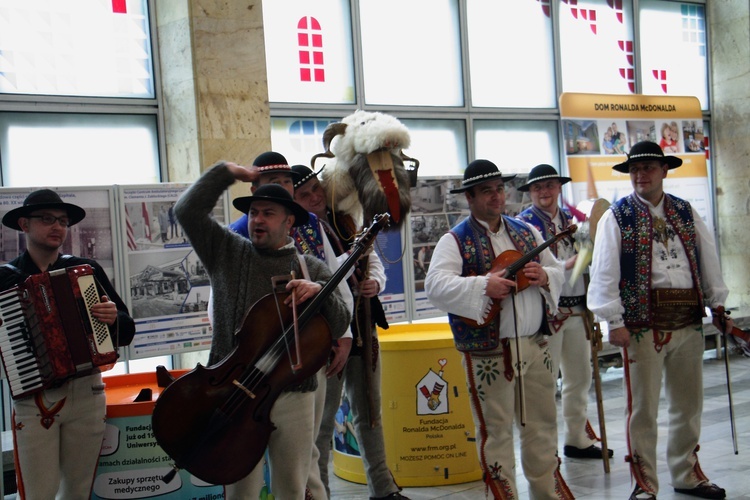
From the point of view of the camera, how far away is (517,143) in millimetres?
8391

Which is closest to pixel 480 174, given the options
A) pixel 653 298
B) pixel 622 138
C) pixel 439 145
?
pixel 653 298

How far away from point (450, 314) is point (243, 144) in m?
2.48

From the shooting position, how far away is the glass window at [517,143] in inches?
322

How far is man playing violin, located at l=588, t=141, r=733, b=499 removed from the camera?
170 inches

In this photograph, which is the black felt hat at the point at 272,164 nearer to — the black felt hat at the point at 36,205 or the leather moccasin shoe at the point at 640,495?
the black felt hat at the point at 36,205

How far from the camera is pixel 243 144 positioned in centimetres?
592

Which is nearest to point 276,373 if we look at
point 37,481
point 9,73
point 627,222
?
point 37,481

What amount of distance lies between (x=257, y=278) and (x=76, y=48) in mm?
3515

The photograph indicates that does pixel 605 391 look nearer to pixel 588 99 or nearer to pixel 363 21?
pixel 588 99

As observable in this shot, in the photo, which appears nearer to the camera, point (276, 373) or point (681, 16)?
point (276, 373)

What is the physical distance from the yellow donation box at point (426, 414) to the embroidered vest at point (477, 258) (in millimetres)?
881

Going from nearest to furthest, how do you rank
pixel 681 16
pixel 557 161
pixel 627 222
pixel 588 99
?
pixel 627 222, pixel 588 99, pixel 557 161, pixel 681 16

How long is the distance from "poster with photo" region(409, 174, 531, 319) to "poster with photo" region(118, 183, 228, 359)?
1900 mm

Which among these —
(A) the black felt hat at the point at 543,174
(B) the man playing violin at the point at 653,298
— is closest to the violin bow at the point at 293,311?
(B) the man playing violin at the point at 653,298
